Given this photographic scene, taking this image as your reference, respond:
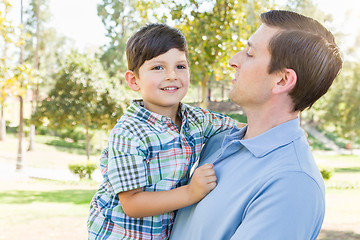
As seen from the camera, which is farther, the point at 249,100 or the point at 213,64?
the point at 213,64

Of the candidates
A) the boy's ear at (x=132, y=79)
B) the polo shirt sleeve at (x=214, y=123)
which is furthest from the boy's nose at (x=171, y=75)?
the polo shirt sleeve at (x=214, y=123)

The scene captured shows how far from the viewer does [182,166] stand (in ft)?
6.10

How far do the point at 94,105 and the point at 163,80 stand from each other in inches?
622

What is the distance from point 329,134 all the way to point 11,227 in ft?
97.4

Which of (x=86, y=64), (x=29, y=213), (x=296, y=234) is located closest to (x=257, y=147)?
(x=296, y=234)

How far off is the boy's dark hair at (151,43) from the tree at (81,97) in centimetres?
1525

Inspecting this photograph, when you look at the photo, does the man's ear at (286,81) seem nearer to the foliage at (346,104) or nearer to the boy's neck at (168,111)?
the boy's neck at (168,111)

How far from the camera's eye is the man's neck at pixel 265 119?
1.63 metres

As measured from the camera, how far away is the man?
1.20m

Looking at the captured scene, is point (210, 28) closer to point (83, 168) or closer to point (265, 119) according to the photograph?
point (265, 119)

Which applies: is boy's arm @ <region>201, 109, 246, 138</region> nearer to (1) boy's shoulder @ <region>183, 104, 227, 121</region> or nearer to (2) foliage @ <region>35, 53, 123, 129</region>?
(1) boy's shoulder @ <region>183, 104, 227, 121</region>

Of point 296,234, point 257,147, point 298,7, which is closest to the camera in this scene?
point 296,234

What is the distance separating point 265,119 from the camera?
5.45 ft

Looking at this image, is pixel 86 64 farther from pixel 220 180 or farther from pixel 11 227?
pixel 220 180
